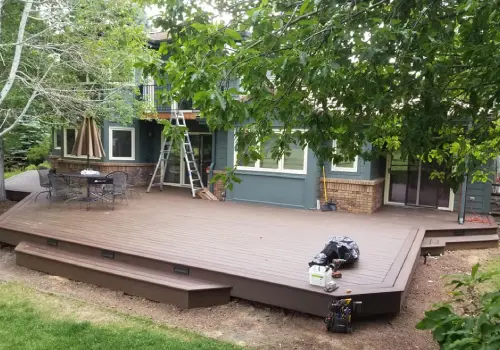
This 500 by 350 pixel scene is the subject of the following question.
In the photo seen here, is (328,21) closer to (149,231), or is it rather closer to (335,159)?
(335,159)

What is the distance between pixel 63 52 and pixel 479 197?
32.1 feet

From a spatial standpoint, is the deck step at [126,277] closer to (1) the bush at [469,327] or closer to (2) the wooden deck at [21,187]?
(1) the bush at [469,327]

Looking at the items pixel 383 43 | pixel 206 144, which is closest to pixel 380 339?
pixel 383 43

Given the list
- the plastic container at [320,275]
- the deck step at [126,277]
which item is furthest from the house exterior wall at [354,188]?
the deck step at [126,277]

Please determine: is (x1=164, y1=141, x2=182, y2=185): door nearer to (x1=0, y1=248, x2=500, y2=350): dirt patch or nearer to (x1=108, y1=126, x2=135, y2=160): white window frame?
(x1=108, y1=126, x2=135, y2=160): white window frame

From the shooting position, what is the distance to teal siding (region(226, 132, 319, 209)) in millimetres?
9977

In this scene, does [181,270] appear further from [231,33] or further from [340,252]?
[231,33]

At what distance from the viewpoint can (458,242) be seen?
762 cm

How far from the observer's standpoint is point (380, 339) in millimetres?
4121

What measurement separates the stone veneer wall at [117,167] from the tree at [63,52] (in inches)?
180

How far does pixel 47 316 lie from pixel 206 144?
930 cm

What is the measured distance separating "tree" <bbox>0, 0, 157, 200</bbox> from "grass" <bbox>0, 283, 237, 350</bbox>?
346 cm

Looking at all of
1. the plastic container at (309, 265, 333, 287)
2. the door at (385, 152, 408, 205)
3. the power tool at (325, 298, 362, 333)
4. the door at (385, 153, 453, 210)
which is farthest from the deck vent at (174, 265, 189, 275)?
the door at (385, 152, 408, 205)

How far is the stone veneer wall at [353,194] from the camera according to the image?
958 centimetres
